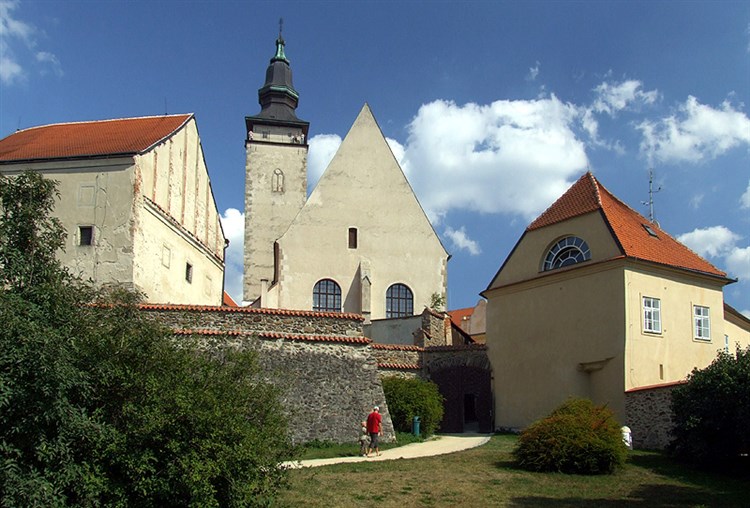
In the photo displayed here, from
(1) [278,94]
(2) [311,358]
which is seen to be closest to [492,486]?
(2) [311,358]

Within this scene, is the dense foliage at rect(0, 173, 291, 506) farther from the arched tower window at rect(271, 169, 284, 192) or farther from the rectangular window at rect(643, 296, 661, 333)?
the arched tower window at rect(271, 169, 284, 192)

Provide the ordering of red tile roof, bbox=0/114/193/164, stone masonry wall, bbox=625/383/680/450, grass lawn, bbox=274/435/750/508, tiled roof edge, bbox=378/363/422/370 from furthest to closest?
tiled roof edge, bbox=378/363/422/370
red tile roof, bbox=0/114/193/164
stone masonry wall, bbox=625/383/680/450
grass lawn, bbox=274/435/750/508

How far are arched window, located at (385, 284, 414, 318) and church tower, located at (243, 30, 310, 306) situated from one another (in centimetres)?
1258

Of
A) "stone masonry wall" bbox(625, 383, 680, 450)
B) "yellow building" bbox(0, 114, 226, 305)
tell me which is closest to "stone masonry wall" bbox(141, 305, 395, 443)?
"yellow building" bbox(0, 114, 226, 305)

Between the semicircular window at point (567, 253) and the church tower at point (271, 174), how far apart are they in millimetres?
25298

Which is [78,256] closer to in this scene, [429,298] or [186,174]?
[186,174]

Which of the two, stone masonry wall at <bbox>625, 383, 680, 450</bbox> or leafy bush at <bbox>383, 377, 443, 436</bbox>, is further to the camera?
leafy bush at <bbox>383, 377, 443, 436</bbox>

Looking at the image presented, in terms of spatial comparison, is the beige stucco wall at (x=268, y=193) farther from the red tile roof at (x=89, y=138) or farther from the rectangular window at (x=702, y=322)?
the rectangular window at (x=702, y=322)

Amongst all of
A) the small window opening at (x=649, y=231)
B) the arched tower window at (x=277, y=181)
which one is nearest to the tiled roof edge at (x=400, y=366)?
the small window opening at (x=649, y=231)

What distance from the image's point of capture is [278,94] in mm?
56625

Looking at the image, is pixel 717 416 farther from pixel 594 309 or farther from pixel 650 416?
pixel 594 309

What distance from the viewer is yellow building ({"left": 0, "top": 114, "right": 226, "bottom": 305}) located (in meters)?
26.8

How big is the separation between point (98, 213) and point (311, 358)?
9.33 metres

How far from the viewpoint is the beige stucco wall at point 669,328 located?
80.7ft
